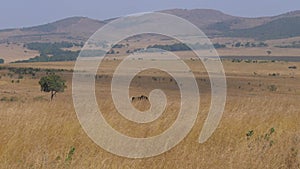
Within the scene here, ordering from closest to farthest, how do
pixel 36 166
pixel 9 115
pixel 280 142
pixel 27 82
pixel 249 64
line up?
pixel 36 166, pixel 280 142, pixel 9 115, pixel 27 82, pixel 249 64

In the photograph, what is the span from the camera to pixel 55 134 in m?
8.41

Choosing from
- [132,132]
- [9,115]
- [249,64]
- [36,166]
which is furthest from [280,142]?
[249,64]

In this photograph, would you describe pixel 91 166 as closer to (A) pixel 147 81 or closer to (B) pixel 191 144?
(B) pixel 191 144

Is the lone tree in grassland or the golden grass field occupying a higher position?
the golden grass field

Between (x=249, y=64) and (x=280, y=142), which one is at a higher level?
(x=280, y=142)

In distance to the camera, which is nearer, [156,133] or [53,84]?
[156,133]

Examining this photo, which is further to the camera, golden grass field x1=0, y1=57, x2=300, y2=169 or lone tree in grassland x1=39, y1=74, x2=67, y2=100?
lone tree in grassland x1=39, y1=74, x2=67, y2=100

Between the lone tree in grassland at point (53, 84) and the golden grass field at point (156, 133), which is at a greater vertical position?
the golden grass field at point (156, 133)

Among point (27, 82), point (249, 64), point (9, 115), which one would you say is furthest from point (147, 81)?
point (9, 115)

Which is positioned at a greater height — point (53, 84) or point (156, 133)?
point (156, 133)

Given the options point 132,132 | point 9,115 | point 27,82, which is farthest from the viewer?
point 27,82

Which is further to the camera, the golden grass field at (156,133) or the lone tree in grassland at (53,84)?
the lone tree in grassland at (53,84)

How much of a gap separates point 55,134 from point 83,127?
32.2 inches

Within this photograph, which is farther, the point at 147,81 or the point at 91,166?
the point at 147,81
